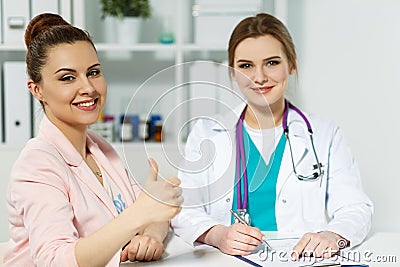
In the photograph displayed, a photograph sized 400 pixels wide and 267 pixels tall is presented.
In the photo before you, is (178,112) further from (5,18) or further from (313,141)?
A: (5,18)

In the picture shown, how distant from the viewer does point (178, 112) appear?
4.55 feet

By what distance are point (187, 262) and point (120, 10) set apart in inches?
71.7

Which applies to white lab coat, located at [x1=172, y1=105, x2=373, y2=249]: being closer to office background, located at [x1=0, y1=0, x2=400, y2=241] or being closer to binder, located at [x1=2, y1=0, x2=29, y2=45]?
office background, located at [x1=0, y1=0, x2=400, y2=241]

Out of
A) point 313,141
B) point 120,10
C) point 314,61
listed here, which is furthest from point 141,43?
point 313,141

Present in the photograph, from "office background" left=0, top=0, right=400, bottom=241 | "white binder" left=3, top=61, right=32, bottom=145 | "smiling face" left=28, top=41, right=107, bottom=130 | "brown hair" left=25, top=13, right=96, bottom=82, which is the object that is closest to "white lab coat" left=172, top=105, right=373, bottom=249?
"smiling face" left=28, top=41, right=107, bottom=130

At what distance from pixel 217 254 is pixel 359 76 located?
1.87 meters

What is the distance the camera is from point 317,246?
1.50 meters

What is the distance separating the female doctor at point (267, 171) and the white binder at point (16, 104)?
4.40 feet

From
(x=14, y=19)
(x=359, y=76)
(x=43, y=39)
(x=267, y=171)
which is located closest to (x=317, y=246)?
(x=267, y=171)

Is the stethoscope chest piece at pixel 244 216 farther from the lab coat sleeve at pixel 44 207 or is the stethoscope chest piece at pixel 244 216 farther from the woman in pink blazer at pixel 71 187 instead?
the lab coat sleeve at pixel 44 207

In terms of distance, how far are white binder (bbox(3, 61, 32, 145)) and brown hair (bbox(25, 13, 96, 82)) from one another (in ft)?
4.64

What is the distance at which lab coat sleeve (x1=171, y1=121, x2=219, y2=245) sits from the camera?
129cm

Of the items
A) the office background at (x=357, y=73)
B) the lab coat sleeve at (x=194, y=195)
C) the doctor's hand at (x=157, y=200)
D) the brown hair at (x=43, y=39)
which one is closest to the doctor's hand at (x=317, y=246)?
the lab coat sleeve at (x=194, y=195)

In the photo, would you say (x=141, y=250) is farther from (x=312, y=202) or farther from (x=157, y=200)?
(x=312, y=202)
